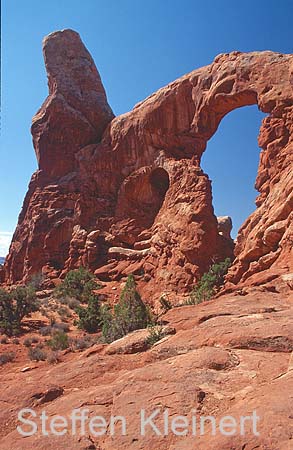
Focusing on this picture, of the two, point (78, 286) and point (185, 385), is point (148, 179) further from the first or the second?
point (185, 385)

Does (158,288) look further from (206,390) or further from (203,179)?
(206,390)

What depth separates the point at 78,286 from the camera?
878 inches

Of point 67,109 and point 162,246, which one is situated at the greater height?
point 67,109

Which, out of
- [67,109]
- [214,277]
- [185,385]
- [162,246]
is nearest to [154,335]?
[185,385]

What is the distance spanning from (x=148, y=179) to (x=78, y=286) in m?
8.60

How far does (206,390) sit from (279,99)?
52.5 ft

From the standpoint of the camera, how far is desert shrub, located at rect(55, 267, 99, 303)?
20.9 metres

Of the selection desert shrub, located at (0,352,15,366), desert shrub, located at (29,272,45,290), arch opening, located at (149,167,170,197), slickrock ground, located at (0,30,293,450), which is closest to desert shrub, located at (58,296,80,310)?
slickrock ground, located at (0,30,293,450)

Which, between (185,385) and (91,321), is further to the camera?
(91,321)

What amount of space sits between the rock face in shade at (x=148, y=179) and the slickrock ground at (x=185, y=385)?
17.2 ft

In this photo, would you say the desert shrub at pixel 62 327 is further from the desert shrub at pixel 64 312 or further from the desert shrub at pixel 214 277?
the desert shrub at pixel 214 277

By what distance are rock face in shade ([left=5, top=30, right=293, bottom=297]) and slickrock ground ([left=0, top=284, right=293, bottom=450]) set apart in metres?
5.23

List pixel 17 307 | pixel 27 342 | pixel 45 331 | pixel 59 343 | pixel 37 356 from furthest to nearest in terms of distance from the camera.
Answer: pixel 17 307
pixel 45 331
pixel 27 342
pixel 59 343
pixel 37 356

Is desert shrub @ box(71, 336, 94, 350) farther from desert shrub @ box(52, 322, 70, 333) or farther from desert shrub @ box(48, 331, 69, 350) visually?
desert shrub @ box(52, 322, 70, 333)
